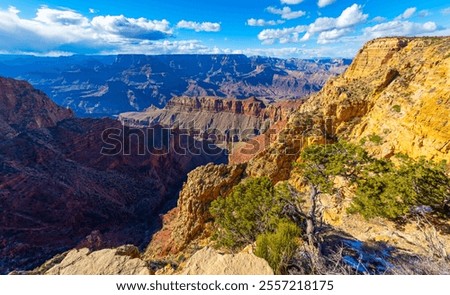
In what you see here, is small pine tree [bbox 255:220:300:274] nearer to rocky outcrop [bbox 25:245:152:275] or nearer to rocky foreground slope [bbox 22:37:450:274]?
rocky outcrop [bbox 25:245:152:275]

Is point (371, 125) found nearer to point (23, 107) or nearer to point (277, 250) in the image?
point (277, 250)

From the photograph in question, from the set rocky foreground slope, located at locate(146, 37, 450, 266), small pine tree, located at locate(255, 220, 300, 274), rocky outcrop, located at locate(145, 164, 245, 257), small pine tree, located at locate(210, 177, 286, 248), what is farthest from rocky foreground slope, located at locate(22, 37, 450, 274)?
small pine tree, located at locate(255, 220, 300, 274)

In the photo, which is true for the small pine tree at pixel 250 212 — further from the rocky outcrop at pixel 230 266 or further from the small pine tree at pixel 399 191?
the rocky outcrop at pixel 230 266

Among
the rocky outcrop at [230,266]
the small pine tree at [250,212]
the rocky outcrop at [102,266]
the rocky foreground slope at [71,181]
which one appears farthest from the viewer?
the rocky foreground slope at [71,181]

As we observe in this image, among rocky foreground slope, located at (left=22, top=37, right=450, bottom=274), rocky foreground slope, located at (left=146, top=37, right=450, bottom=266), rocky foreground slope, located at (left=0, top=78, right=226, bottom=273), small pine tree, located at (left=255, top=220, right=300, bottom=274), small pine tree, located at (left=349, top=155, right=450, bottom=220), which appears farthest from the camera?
rocky foreground slope, located at (left=0, top=78, right=226, bottom=273)

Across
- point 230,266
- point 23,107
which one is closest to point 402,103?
point 230,266

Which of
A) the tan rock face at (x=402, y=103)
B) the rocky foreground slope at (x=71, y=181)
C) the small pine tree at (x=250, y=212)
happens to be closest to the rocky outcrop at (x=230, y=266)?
the small pine tree at (x=250, y=212)

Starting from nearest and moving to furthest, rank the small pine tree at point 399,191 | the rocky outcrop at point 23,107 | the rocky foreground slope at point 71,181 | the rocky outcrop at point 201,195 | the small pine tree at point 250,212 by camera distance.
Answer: the small pine tree at point 399,191 → the small pine tree at point 250,212 → the rocky outcrop at point 201,195 → the rocky foreground slope at point 71,181 → the rocky outcrop at point 23,107
